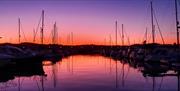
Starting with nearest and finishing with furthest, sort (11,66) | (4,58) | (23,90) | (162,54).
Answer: (23,90) < (4,58) < (11,66) < (162,54)

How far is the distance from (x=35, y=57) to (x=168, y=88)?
22320mm

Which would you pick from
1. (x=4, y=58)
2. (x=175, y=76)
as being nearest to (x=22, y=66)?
(x=4, y=58)

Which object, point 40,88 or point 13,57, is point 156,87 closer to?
point 40,88

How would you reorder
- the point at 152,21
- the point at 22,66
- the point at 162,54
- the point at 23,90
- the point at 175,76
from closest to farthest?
the point at 23,90 → the point at 175,76 → the point at 22,66 → the point at 162,54 → the point at 152,21

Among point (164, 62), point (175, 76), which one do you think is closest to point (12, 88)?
point (175, 76)

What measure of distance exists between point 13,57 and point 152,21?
21.6 meters

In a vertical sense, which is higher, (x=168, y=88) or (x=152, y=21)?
(x=152, y=21)

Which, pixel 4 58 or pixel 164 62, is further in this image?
pixel 164 62

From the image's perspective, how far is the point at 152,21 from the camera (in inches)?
1944

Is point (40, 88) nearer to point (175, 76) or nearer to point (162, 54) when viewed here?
point (175, 76)

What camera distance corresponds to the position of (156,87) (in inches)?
784

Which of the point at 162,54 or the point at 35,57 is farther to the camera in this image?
the point at 162,54

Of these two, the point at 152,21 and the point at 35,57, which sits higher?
the point at 152,21

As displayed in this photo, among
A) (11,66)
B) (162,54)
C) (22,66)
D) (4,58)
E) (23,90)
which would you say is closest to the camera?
(23,90)
